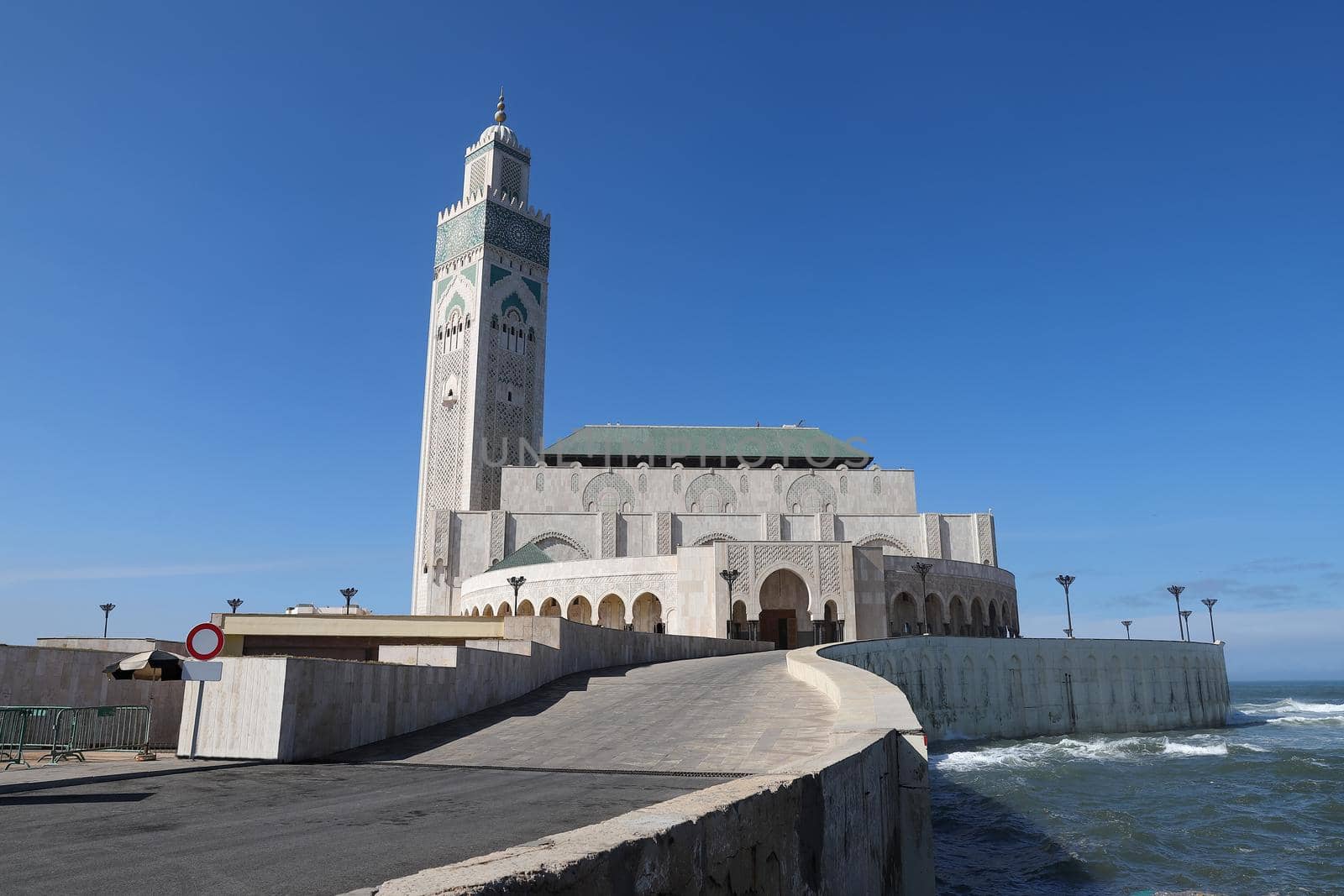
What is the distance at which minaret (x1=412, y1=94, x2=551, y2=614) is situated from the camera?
5569 cm

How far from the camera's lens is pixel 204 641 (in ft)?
33.2

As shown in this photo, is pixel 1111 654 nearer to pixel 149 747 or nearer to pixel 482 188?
pixel 149 747

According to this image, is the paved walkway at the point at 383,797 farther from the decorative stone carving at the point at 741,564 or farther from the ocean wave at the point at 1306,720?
the ocean wave at the point at 1306,720

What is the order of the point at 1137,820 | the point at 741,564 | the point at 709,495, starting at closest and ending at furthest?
the point at 1137,820 < the point at 741,564 < the point at 709,495

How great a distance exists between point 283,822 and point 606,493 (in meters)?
48.3

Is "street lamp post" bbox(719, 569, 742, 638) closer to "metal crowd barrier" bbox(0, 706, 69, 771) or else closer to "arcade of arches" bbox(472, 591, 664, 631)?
"arcade of arches" bbox(472, 591, 664, 631)

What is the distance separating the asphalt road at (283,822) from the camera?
15.5 ft

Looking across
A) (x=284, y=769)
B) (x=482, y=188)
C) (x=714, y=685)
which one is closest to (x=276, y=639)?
(x=714, y=685)

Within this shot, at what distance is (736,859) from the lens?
11.8 feet

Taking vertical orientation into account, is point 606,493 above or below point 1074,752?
above

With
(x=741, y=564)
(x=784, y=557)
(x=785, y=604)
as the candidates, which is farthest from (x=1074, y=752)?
(x=741, y=564)

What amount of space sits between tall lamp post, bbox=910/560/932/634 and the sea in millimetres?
10722

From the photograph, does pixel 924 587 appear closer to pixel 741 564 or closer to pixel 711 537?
pixel 741 564

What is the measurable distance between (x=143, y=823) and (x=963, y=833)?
45.4 ft
